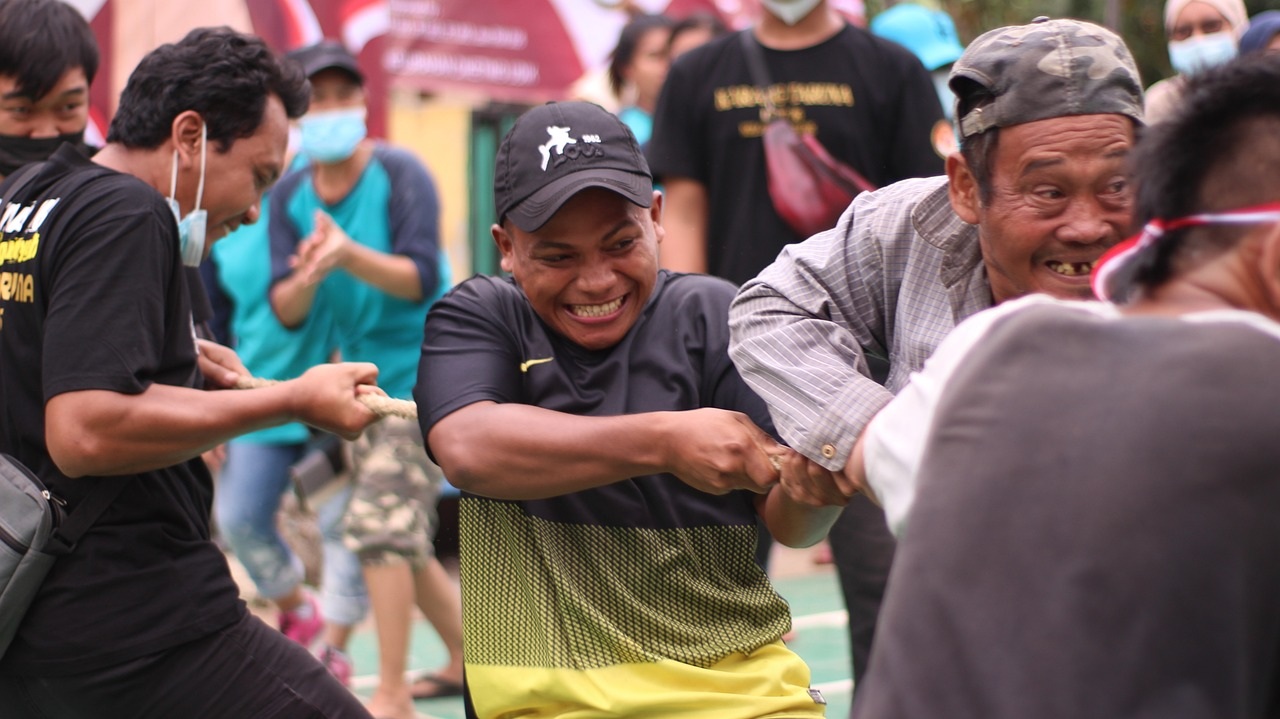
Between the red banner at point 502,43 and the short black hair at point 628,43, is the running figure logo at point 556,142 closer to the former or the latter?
the short black hair at point 628,43

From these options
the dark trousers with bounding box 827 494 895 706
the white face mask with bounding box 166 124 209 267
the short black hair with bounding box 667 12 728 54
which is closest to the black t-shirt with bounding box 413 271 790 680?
the white face mask with bounding box 166 124 209 267

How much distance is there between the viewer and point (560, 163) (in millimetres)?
2809

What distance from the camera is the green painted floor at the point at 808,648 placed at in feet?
19.3

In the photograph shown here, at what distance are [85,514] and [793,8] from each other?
2.83 metres

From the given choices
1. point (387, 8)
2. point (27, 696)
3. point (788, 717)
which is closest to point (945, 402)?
point (788, 717)

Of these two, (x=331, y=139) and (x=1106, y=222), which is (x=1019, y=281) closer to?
(x=1106, y=222)

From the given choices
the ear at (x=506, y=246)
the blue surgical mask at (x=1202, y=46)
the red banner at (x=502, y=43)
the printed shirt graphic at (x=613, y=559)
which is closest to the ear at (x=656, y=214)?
the printed shirt graphic at (x=613, y=559)

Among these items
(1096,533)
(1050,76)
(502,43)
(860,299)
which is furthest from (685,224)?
(502,43)

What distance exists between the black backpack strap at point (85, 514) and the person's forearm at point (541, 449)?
2.68ft

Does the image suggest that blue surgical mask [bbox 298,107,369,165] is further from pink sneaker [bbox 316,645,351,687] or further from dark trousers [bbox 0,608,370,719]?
dark trousers [bbox 0,608,370,719]

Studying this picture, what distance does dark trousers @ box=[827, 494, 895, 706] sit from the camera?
3916 mm

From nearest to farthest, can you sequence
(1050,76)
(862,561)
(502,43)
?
(1050,76)
(862,561)
(502,43)

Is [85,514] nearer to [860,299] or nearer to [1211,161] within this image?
[860,299]

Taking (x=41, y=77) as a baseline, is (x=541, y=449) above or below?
below
